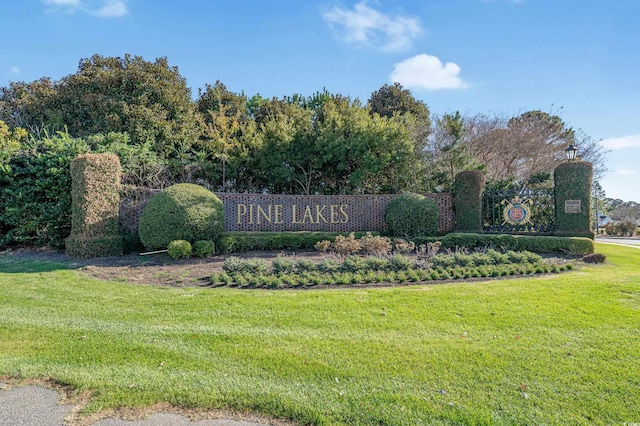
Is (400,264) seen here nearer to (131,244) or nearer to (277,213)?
(277,213)

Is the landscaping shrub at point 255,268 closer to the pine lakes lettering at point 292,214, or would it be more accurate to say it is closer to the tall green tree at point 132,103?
the pine lakes lettering at point 292,214

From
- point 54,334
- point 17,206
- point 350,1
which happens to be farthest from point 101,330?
point 17,206

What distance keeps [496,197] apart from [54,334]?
43.7ft

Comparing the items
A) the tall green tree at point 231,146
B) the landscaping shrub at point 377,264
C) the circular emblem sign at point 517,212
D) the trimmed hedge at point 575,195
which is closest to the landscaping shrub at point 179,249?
the landscaping shrub at point 377,264

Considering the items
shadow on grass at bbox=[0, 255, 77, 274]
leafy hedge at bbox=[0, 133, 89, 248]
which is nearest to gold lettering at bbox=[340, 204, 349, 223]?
shadow on grass at bbox=[0, 255, 77, 274]

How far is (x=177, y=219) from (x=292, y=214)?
175 inches

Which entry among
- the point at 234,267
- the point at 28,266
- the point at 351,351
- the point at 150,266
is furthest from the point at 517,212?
the point at 28,266

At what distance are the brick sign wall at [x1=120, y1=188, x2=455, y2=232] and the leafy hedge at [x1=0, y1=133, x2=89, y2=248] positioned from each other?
1929 millimetres

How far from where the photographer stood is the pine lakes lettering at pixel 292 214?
39.6 feet

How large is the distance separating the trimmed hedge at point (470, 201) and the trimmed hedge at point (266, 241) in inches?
202

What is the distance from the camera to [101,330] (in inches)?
157

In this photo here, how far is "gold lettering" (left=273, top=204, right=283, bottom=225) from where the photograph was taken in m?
12.4

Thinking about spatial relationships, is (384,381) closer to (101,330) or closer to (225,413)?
(225,413)

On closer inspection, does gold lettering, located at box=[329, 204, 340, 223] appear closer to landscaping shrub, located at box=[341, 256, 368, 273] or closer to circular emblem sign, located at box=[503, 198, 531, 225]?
landscaping shrub, located at box=[341, 256, 368, 273]
